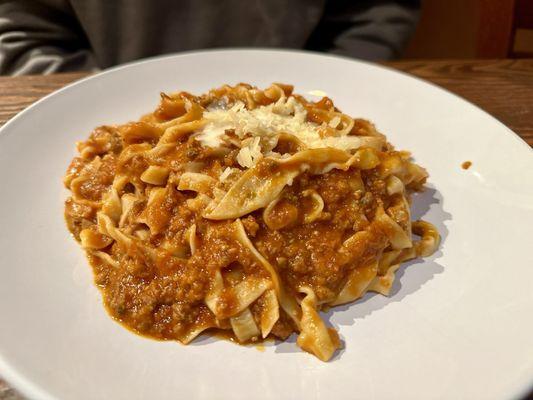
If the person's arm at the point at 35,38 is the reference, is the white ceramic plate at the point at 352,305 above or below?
below

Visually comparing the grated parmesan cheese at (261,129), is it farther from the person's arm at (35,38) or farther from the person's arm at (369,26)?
the person's arm at (369,26)

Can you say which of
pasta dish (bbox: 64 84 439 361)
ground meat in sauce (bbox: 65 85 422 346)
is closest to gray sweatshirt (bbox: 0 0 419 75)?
pasta dish (bbox: 64 84 439 361)

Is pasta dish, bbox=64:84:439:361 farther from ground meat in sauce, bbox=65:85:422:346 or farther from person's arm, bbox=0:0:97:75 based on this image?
person's arm, bbox=0:0:97:75

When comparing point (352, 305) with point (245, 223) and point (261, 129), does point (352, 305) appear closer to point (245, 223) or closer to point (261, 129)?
point (245, 223)

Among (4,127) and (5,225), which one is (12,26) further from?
(5,225)

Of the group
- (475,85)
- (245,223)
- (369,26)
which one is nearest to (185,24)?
(369,26)

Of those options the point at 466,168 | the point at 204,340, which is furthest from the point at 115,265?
the point at 466,168

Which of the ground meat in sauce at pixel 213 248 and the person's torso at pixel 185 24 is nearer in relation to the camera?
the ground meat in sauce at pixel 213 248

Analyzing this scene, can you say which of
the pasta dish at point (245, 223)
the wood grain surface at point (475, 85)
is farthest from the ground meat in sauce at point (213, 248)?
the wood grain surface at point (475, 85)
